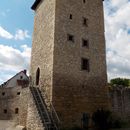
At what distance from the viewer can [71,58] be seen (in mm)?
17109

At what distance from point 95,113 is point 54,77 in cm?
462

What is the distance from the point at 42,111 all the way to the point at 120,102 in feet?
29.3

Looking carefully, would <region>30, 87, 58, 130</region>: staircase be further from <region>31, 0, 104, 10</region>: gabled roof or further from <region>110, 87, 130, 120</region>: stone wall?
<region>31, 0, 104, 10</region>: gabled roof

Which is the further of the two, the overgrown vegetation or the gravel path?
the gravel path

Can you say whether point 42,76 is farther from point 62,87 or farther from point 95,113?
point 95,113

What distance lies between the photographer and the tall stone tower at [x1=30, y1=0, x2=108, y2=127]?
15.8 meters

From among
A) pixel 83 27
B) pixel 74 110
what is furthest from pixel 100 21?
pixel 74 110

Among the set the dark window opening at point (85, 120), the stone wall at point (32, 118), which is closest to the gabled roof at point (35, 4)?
the stone wall at point (32, 118)

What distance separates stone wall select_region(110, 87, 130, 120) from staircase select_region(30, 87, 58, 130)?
7235 mm

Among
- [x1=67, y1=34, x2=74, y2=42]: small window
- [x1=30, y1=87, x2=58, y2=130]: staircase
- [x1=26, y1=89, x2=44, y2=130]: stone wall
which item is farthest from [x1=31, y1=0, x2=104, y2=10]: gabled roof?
[x1=26, y1=89, x2=44, y2=130]: stone wall

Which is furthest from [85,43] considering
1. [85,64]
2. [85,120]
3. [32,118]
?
[32,118]

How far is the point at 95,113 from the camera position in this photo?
16.5 m

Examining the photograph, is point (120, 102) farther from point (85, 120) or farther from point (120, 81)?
point (120, 81)

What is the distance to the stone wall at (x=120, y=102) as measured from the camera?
19.3m
